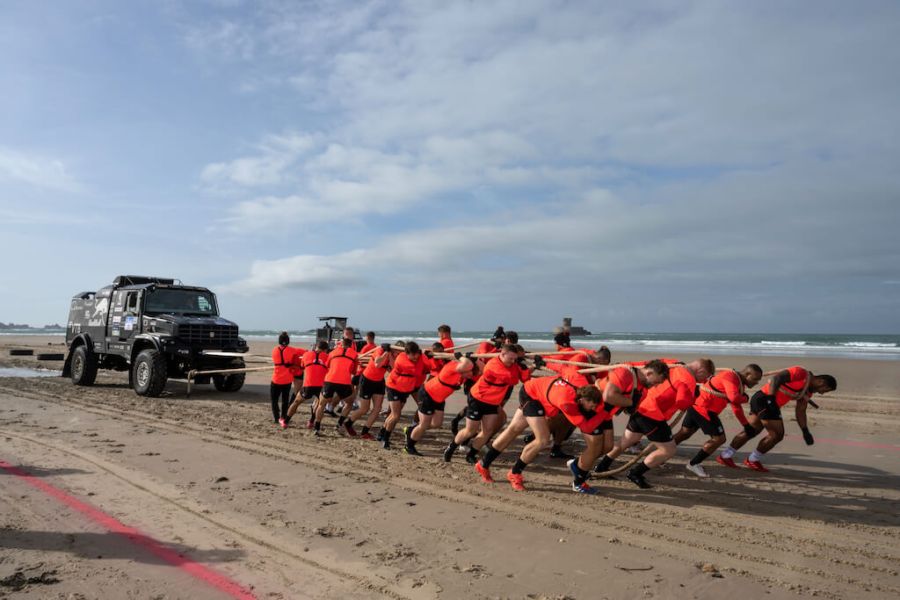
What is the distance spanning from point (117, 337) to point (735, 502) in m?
13.4

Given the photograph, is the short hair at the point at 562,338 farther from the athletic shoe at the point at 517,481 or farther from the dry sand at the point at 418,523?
the athletic shoe at the point at 517,481

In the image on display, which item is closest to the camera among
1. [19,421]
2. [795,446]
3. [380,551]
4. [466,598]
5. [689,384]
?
[466,598]

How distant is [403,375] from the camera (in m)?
8.20

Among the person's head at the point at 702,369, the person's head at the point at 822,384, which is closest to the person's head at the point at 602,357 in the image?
the person's head at the point at 702,369

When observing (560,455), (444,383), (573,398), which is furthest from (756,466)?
(444,383)

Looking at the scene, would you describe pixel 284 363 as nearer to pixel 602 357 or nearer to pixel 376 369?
pixel 376 369

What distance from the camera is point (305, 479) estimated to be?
20.5 ft

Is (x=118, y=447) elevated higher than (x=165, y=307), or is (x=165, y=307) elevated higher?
(x=165, y=307)

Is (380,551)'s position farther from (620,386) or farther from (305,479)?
(620,386)

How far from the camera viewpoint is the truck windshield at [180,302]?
13173mm

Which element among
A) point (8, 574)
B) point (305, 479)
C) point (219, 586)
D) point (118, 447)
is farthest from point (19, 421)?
point (219, 586)

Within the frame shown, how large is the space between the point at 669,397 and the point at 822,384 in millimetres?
2350

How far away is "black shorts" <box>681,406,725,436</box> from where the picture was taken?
6934 mm

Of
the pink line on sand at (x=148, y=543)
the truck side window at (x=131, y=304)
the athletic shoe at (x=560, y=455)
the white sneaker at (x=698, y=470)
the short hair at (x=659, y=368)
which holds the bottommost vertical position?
the pink line on sand at (x=148, y=543)
